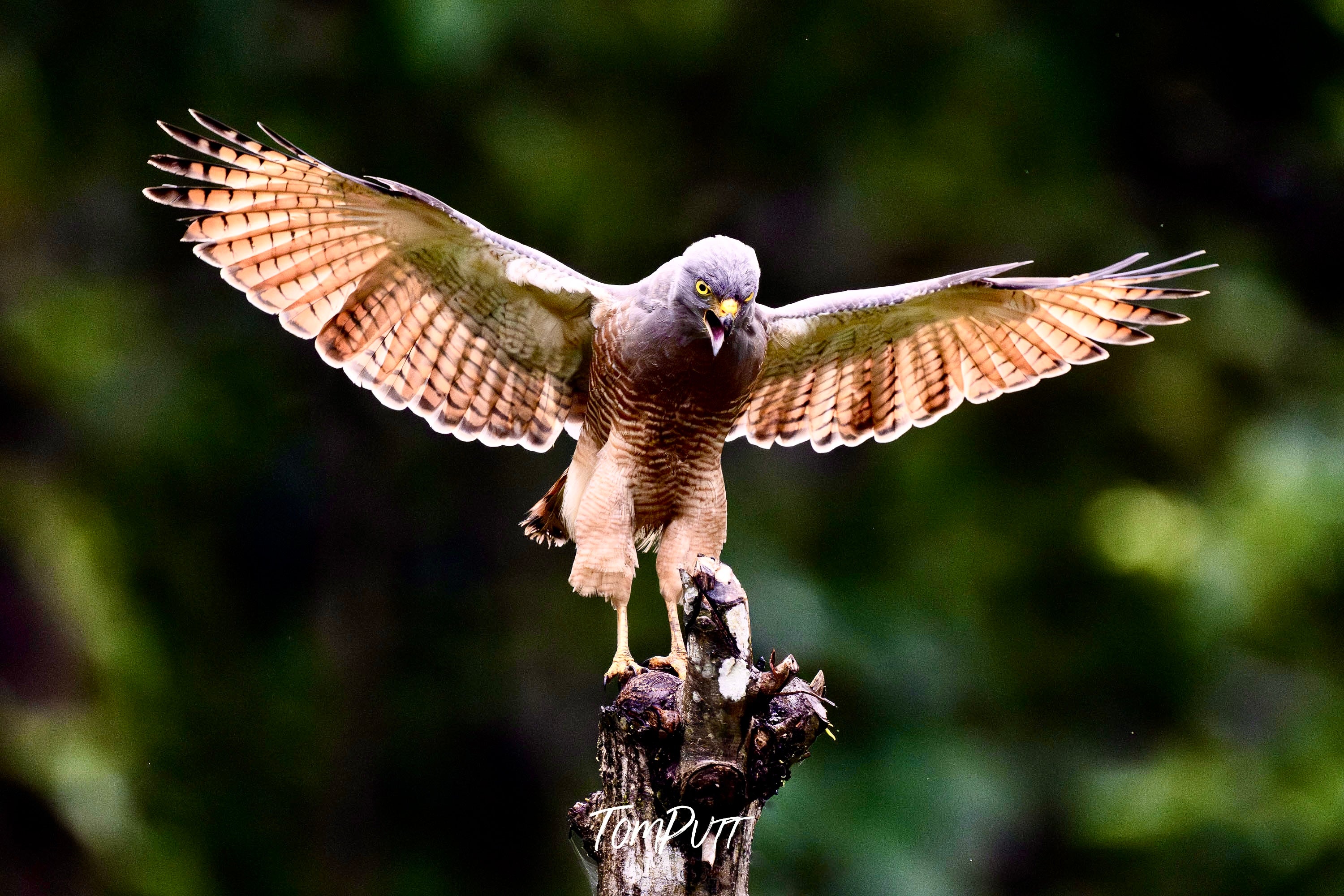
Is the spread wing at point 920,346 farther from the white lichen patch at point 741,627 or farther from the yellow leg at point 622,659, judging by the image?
the white lichen patch at point 741,627

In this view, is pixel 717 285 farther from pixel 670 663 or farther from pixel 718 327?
pixel 670 663

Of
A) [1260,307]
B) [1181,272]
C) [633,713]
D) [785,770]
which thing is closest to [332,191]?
[633,713]

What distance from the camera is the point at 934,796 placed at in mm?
7340

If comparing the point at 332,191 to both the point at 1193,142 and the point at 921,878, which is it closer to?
the point at 921,878

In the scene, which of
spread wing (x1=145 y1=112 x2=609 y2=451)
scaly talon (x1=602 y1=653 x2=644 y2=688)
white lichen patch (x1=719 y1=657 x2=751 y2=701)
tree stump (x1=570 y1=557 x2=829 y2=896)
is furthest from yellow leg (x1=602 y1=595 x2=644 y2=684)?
spread wing (x1=145 y1=112 x2=609 y2=451)

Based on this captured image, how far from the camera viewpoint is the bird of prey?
14.0 feet

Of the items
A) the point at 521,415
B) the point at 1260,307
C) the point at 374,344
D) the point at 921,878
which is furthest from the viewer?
the point at 1260,307

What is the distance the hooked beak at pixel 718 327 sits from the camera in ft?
13.6

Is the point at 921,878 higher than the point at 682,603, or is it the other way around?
the point at 921,878

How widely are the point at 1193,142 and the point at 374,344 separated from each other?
5.74 meters

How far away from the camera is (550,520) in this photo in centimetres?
505

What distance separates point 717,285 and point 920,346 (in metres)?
1.16

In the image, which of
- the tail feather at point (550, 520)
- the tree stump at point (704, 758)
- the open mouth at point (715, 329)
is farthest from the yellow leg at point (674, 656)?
the open mouth at point (715, 329)

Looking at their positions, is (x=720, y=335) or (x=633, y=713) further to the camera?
(x=720, y=335)
